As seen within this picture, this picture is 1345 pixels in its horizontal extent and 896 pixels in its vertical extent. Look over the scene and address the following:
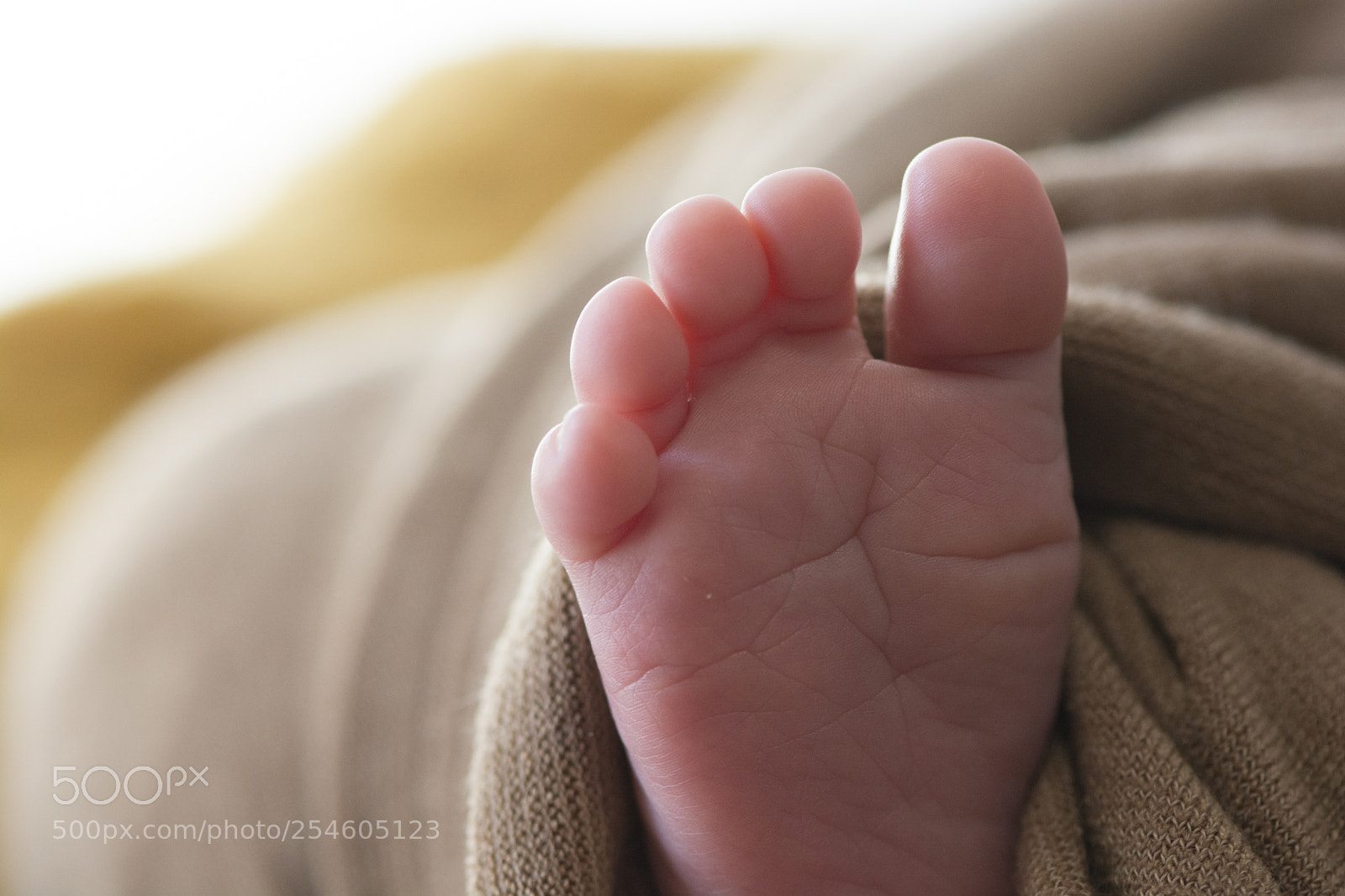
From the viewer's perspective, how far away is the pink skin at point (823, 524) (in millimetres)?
403

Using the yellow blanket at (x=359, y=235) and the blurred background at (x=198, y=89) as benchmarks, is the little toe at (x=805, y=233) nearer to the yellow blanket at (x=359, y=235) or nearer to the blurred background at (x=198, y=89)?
the yellow blanket at (x=359, y=235)

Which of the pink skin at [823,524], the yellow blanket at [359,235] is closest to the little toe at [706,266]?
the pink skin at [823,524]

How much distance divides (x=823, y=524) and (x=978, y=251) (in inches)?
5.0

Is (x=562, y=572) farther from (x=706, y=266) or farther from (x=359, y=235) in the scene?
(x=359, y=235)

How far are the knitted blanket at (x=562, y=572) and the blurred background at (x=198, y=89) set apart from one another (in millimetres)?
391

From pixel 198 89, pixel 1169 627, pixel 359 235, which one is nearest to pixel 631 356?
pixel 1169 627

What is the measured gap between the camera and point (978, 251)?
42cm

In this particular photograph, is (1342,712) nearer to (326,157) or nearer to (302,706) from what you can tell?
(302,706)

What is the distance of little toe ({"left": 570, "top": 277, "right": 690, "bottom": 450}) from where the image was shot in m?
0.40

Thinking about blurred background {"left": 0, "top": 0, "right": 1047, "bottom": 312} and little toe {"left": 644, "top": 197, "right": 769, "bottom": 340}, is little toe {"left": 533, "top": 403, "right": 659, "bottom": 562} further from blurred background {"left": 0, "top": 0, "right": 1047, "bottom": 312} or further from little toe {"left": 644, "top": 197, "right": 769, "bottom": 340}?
blurred background {"left": 0, "top": 0, "right": 1047, "bottom": 312}

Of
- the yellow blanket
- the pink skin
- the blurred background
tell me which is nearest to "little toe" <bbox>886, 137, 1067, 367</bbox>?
the pink skin

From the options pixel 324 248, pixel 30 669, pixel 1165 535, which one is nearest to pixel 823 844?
pixel 1165 535

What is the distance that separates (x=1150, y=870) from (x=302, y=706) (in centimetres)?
52

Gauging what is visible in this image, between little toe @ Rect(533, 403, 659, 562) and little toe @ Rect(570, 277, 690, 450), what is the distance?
0.5 inches
